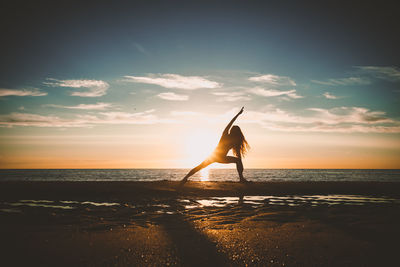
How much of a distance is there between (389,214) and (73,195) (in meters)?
11.1

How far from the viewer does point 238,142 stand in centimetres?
1126

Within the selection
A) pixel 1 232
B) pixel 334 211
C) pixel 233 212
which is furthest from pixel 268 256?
pixel 1 232

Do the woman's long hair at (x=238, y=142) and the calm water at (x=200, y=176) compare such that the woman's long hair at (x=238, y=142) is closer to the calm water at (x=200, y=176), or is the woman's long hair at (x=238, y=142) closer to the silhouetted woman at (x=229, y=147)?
the silhouetted woman at (x=229, y=147)

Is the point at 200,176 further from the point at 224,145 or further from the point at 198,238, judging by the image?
the point at 198,238

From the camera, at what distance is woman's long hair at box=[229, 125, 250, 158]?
1121 cm

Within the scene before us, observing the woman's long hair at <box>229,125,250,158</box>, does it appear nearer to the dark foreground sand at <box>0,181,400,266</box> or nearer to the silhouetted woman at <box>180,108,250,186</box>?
the silhouetted woman at <box>180,108,250,186</box>

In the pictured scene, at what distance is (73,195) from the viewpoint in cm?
1005

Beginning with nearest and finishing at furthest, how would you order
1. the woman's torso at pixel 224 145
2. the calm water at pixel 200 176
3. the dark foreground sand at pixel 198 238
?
the dark foreground sand at pixel 198 238, the woman's torso at pixel 224 145, the calm water at pixel 200 176

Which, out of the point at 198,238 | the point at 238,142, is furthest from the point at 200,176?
the point at 198,238

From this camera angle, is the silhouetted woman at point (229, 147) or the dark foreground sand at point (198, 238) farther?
the silhouetted woman at point (229, 147)

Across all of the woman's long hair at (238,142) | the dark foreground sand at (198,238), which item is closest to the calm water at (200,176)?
the woman's long hair at (238,142)

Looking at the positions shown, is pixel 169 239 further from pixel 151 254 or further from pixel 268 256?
pixel 268 256

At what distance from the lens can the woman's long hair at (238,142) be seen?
1121cm

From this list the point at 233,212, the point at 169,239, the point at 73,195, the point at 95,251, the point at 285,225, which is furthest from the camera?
the point at 73,195
